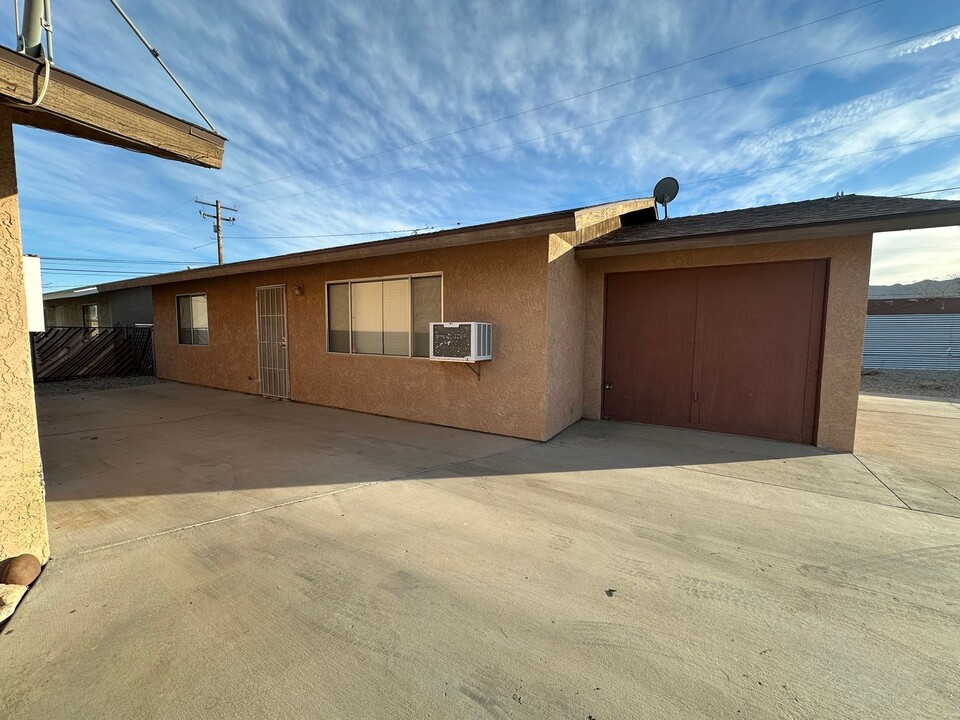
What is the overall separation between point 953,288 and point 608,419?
24957mm

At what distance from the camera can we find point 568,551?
2.59 m

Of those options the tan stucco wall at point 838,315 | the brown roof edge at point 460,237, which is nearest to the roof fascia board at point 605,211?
the brown roof edge at point 460,237

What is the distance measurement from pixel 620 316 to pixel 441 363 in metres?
2.99

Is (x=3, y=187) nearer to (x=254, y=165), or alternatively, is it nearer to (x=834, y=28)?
(x=834, y=28)

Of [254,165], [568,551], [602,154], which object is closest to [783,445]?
[568,551]

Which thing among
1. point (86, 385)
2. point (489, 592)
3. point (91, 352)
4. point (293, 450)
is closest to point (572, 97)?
point (293, 450)

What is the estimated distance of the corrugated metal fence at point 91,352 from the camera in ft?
38.0

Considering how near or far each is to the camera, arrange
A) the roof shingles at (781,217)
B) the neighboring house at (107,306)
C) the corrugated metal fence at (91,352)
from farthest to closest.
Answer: the neighboring house at (107,306), the corrugated metal fence at (91,352), the roof shingles at (781,217)

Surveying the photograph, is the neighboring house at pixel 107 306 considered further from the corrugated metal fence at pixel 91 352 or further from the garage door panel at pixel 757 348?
the garage door panel at pixel 757 348

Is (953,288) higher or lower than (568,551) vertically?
higher

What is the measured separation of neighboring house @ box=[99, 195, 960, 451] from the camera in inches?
194

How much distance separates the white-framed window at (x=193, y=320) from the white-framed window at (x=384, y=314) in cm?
510

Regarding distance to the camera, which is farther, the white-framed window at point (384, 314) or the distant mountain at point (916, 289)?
the distant mountain at point (916, 289)

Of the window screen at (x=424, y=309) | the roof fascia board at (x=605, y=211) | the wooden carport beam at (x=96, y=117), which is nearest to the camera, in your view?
the wooden carport beam at (x=96, y=117)
